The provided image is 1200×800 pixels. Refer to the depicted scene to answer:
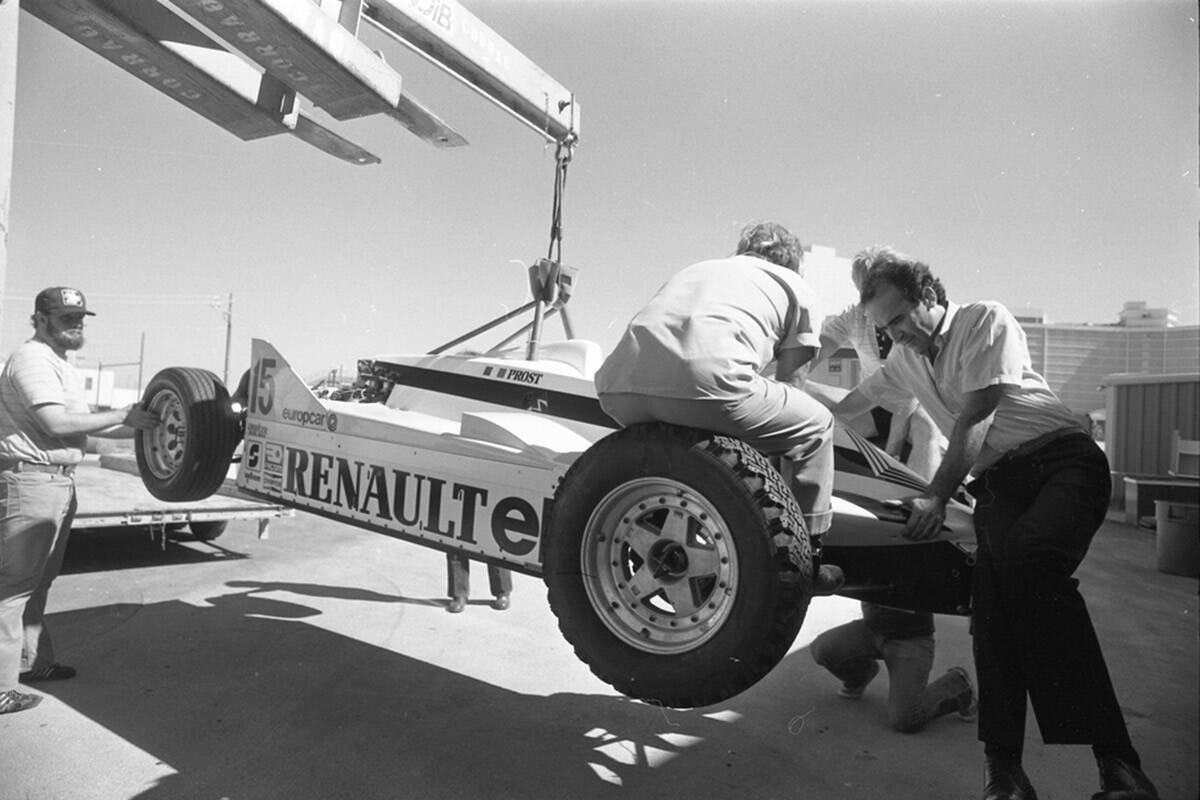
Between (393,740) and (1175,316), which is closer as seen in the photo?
(1175,316)

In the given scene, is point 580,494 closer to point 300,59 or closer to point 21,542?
point 300,59

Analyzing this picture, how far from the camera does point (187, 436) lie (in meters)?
3.77

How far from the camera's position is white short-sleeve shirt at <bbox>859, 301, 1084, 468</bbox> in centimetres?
261

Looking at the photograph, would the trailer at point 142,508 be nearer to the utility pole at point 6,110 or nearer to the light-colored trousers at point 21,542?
the light-colored trousers at point 21,542

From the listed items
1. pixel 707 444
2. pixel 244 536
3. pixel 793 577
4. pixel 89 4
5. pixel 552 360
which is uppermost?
pixel 89 4

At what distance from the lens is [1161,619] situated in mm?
6441

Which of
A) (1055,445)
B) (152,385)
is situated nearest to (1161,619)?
(1055,445)

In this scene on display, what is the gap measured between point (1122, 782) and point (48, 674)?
4.69m

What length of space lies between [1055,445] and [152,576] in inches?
258

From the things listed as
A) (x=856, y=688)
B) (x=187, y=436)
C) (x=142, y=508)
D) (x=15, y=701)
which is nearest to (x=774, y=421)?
(x=856, y=688)

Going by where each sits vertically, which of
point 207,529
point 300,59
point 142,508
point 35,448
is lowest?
point 207,529

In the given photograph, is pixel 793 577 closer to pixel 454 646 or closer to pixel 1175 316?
pixel 1175 316

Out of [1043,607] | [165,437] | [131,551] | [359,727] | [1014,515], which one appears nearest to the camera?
[1043,607]

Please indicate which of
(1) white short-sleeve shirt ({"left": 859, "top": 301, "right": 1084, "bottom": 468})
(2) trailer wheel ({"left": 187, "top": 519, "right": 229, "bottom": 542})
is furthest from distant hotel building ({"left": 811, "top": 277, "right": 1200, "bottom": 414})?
(2) trailer wheel ({"left": 187, "top": 519, "right": 229, "bottom": 542})
